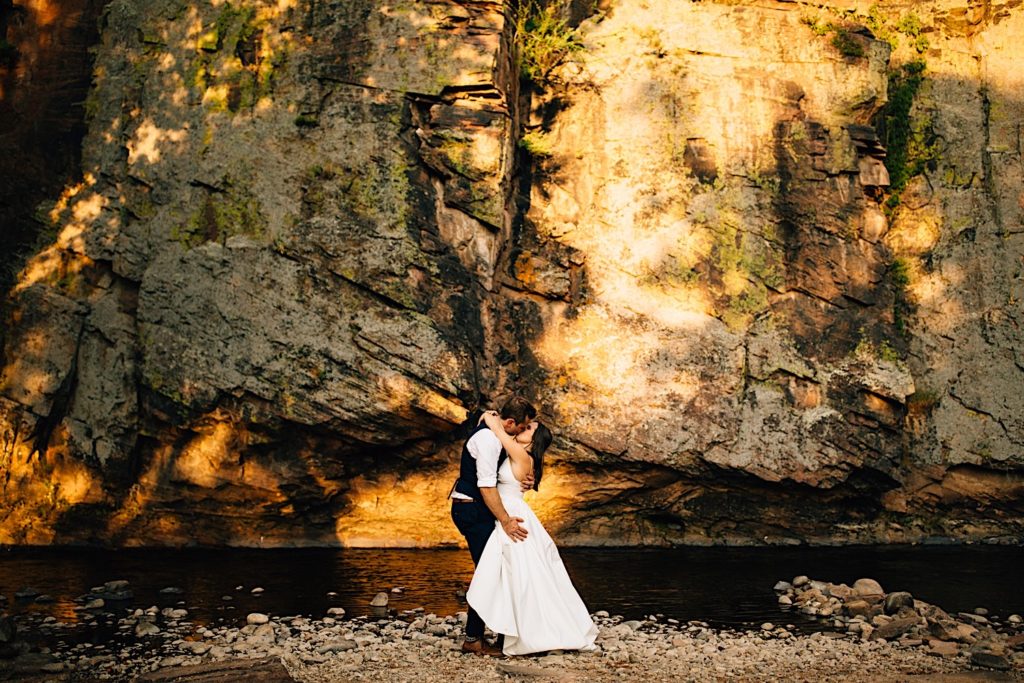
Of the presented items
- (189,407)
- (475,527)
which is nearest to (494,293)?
(189,407)

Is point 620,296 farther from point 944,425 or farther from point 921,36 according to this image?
point 921,36

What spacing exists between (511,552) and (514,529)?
0.21 metres

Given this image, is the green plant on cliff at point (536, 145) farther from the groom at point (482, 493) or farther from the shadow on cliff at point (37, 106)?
the groom at point (482, 493)

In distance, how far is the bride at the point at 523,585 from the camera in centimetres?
843

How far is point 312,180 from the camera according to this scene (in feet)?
49.5

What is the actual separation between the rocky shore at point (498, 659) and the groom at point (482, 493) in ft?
0.98

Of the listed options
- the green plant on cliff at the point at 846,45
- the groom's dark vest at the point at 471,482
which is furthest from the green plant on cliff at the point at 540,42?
the groom's dark vest at the point at 471,482

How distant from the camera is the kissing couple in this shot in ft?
27.7

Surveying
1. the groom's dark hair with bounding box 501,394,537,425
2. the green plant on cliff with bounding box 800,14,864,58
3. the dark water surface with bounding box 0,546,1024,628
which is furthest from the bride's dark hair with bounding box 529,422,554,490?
the green plant on cliff with bounding box 800,14,864,58

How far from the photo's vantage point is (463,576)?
12812mm

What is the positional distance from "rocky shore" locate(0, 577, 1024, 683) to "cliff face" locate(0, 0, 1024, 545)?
4382 millimetres

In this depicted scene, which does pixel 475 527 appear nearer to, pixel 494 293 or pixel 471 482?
pixel 471 482

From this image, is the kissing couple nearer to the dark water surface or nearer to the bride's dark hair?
the bride's dark hair

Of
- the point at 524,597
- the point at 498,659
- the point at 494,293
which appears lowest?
the point at 498,659
